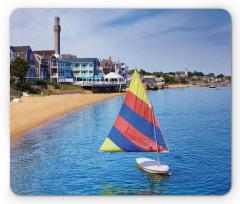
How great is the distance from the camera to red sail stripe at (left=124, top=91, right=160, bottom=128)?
13.5 m

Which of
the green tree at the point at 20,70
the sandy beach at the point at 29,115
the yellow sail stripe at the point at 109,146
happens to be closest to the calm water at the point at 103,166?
the sandy beach at the point at 29,115

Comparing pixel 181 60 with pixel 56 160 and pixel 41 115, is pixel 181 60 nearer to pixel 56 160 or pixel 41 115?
Answer: pixel 56 160

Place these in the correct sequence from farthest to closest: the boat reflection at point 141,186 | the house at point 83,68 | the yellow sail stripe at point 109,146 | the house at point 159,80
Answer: the house at point 159,80
the house at point 83,68
the yellow sail stripe at point 109,146
the boat reflection at point 141,186

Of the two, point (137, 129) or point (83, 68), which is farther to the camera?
point (83, 68)

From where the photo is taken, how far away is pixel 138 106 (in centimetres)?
1355

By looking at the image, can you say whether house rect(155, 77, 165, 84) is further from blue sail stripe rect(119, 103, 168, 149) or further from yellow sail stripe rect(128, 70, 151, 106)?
yellow sail stripe rect(128, 70, 151, 106)

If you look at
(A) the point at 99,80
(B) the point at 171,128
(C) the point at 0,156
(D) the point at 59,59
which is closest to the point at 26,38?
(C) the point at 0,156

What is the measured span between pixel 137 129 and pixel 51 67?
56.4 m

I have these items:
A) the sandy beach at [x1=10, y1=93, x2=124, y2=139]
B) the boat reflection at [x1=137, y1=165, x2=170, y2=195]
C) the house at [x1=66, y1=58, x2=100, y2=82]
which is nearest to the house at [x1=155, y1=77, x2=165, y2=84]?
the house at [x1=66, y1=58, x2=100, y2=82]

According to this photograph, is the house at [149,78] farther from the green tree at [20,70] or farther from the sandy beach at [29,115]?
the sandy beach at [29,115]

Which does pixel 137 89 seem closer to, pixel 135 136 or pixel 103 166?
pixel 135 136

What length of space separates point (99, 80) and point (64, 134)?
51.2 metres

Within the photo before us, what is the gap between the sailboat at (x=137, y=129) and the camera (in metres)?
13.4

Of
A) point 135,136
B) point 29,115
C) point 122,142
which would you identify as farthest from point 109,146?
point 29,115
